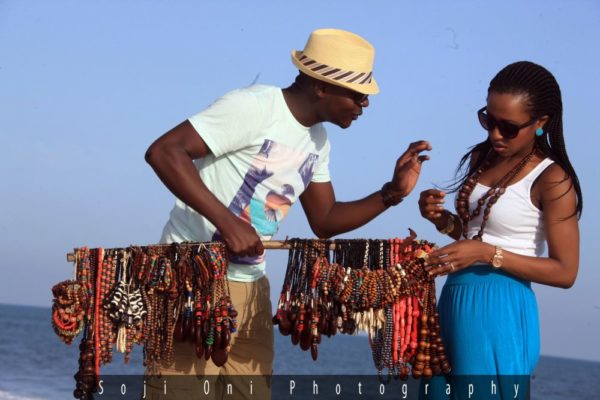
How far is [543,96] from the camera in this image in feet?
14.6

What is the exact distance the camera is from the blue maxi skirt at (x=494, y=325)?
441 centimetres

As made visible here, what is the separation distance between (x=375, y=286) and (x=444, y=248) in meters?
0.40

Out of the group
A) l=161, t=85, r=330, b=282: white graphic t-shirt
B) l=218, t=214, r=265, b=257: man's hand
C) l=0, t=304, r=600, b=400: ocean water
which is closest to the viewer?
l=218, t=214, r=265, b=257: man's hand

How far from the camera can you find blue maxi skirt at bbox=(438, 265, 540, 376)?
4410 mm

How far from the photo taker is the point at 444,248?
439cm

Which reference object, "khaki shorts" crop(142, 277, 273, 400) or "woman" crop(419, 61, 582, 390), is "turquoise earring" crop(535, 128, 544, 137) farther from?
"khaki shorts" crop(142, 277, 273, 400)

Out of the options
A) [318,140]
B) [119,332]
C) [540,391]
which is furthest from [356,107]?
[540,391]

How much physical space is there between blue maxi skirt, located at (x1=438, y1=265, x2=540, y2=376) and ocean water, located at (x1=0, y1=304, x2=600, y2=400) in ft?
40.1

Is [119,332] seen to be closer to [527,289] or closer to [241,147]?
[241,147]

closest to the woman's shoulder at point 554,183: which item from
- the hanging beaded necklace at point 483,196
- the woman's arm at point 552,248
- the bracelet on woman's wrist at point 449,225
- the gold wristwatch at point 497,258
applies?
the woman's arm at point 552,248

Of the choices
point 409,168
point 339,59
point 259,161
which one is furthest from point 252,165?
point 409,168

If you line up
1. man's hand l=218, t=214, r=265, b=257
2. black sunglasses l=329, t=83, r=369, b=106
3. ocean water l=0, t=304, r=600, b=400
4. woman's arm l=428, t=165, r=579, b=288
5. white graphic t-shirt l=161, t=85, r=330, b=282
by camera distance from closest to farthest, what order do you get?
woman's arm l=428, t=165, r=579, b=288
man's hand l=218, t=214, r=265, b=257
white graphic t-shirt l=161, t=85, r=330, b=282
black sunglasses l=329, t=83, r=369, b=106
ocean water l=0, t=304, r=600, b=400

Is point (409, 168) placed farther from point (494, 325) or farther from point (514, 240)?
point (494, 325)

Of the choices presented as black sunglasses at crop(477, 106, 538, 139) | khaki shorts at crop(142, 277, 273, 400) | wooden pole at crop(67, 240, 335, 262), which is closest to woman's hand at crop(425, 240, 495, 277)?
black sunglasses at crop(477, 106, 538, 139)
